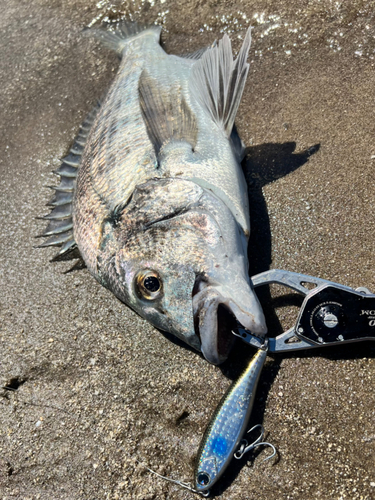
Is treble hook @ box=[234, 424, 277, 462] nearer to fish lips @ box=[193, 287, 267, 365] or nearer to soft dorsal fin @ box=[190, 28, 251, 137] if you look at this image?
fish lips @ box=[193, 287, 267, 365]

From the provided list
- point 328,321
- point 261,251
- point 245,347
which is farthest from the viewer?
point 261,251

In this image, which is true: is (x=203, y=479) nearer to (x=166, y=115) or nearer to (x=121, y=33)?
(x=166, y=115)

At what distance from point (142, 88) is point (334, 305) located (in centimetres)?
222

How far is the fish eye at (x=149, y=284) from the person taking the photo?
7.25ft

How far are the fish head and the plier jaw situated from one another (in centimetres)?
22

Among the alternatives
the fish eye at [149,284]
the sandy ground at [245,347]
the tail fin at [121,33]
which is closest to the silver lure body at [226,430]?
the sandy ground at [245,347]

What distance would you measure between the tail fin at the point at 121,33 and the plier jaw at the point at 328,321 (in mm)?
3125

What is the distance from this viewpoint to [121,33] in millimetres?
4105

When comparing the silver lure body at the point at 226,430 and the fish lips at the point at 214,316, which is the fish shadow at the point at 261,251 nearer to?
the silver lure body at the point at 226,430

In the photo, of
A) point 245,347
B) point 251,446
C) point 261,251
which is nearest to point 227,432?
point 251,446

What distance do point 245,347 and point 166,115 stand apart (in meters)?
1.76

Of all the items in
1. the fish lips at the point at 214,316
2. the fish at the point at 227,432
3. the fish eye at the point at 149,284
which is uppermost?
the fish eye at the point at 149,284

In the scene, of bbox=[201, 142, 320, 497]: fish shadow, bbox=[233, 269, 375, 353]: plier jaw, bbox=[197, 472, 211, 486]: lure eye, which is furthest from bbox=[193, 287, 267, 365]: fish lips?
bbox=[197, 472, 211, 486]: lure eye

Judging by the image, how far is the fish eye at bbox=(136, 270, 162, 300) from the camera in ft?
7.25
